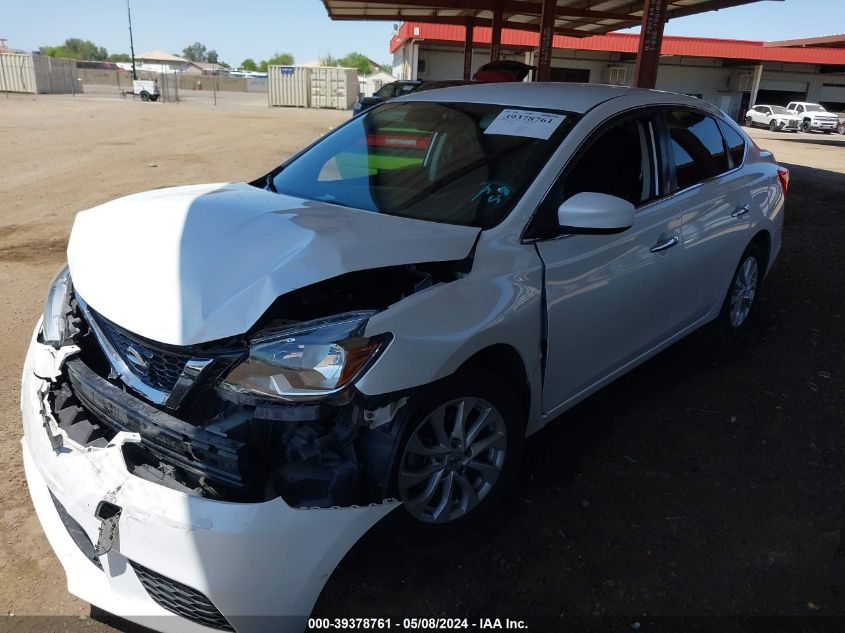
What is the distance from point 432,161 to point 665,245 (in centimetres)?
127

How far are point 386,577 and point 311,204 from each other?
1.53 meters

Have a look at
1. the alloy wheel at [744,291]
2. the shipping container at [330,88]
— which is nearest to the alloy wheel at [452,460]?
the alloy wheel at [744,291]

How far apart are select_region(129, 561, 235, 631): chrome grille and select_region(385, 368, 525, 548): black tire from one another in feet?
1.92

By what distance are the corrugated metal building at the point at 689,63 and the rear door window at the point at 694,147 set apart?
33525 mm

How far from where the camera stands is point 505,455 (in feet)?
8.46

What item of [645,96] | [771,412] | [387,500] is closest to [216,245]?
[387,500]

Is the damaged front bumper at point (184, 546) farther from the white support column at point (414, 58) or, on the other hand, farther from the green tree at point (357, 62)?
the green tree at point (357, 62)

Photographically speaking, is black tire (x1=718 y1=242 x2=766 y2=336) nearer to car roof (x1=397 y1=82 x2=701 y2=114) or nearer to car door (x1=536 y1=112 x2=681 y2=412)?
car door (x1=536 y1=112 x2=681 y2=412)

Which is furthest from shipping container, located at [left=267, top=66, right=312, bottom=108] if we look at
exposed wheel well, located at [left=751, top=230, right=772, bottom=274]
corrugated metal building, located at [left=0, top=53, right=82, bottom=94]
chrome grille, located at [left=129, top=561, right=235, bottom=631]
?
chrome grille, located at [left=129, top=561, right=235, bottom=631]

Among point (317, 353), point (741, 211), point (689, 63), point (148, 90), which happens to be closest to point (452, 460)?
point (317, 353)

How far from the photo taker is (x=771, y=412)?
376 cm

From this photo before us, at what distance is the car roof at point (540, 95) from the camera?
10.2ft

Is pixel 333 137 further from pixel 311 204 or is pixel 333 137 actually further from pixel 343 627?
pixel 343 627

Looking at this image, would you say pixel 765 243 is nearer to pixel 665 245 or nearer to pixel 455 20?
pixel 665 245
